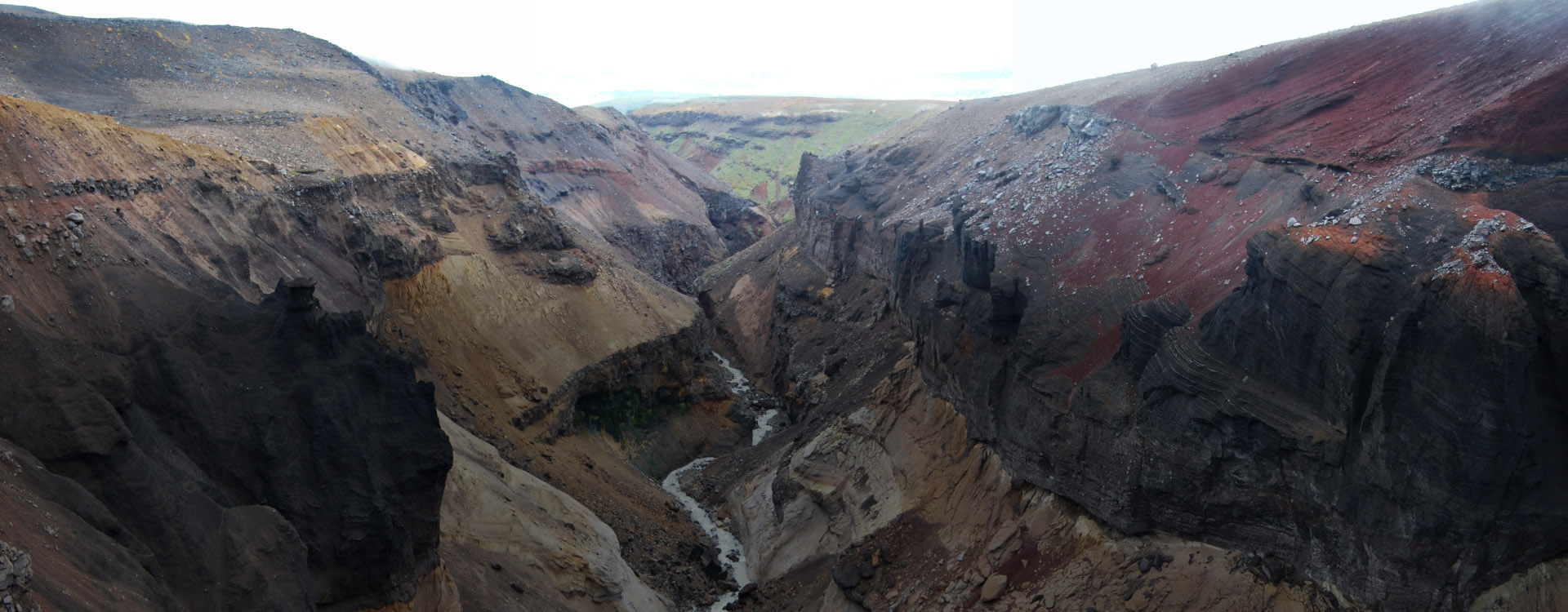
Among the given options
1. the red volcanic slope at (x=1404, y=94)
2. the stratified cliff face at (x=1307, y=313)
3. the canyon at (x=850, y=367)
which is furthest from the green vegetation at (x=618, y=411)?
the red volcanic slope at (x=1404, y=94)

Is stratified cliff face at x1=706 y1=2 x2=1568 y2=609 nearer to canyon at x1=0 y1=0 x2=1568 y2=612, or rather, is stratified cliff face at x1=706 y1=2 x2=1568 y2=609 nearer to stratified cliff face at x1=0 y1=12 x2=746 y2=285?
canyon at x1=0 y1=0 x2=1568 y2=612

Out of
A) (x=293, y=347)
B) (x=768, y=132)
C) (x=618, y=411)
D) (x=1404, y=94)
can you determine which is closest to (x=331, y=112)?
(x=618, y=411)

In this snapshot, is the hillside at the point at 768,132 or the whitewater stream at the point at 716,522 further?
the hillside at the point at 768,132

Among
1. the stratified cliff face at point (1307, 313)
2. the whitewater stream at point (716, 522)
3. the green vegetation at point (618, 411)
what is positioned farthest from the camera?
the green vegetation at point (618, 411)

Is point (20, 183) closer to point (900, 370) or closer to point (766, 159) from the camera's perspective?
point (900, 370)

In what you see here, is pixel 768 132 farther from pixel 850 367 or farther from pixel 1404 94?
pixel 1404 94

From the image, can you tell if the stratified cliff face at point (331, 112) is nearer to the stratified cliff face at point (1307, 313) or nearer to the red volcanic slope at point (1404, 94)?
the stratified cliff face at point (1307, 313)

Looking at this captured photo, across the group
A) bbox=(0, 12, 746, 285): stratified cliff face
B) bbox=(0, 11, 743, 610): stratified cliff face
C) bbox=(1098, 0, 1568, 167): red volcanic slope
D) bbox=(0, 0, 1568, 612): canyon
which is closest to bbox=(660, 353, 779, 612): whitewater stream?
bbox=(0, 0, 1568, 612): canyon
